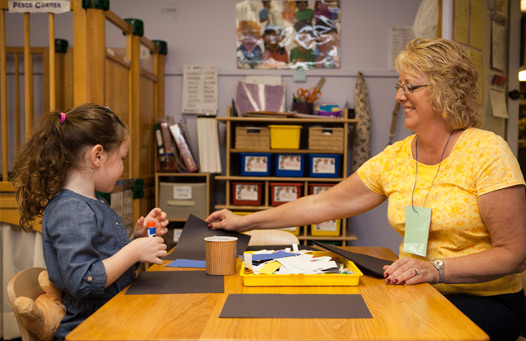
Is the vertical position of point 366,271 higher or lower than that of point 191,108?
lower

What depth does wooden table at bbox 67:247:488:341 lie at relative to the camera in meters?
0.84

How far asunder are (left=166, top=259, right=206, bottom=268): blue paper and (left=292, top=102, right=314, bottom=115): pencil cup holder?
198cm

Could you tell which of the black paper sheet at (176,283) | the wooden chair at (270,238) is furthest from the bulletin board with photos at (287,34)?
the black paper sheet at (176,283)

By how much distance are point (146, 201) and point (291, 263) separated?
2.10 meters

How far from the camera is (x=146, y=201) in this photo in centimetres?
317

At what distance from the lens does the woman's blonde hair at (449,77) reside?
4.74ft

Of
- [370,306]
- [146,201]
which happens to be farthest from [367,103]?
[370,306]

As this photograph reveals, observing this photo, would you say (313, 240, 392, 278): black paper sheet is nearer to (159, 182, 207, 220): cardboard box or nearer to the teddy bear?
the teddy bear

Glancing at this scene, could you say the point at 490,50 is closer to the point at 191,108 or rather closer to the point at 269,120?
the point at 269,120

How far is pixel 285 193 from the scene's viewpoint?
3.16m

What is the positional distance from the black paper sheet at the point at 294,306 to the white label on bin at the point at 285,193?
6.87 ft

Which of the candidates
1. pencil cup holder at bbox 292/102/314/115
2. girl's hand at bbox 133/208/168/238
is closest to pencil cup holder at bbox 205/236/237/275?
girl's hand at bbox 133/208/168/238

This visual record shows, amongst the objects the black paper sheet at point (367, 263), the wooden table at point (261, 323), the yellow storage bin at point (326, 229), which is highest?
the black paper sheet at point (367, 263)

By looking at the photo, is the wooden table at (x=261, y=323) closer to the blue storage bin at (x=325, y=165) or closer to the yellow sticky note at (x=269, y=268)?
the yellow sticky note at (x=269, y=268)
